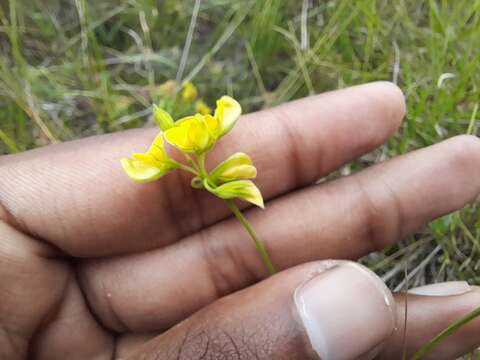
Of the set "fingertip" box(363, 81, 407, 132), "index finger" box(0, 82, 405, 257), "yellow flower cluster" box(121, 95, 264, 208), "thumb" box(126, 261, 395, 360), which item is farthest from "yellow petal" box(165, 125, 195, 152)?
"fingertip" box(363, 81, 407, 132)

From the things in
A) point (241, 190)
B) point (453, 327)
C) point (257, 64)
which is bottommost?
point (453, 327)

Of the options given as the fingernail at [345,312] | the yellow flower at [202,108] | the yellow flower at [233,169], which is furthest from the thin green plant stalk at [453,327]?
the yellow flower at [202,108]

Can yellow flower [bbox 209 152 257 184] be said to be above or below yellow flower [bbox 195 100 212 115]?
below

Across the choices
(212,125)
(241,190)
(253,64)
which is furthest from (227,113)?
(253,64)

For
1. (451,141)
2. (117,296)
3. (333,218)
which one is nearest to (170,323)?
(117,296)

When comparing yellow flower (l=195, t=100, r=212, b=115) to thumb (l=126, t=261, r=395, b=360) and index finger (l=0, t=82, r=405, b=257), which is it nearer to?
index finger (l=0, t=82, r=405, b=257)

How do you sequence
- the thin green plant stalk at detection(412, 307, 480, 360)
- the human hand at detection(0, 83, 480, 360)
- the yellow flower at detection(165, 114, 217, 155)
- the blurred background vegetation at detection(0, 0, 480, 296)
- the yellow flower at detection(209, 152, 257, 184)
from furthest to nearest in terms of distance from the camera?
the blurred background vegetation at detection(0, 0, 480, 296) → the human hand at detection(0, 83, 480, 360) → the yellow flower at detection(209, 152, 257, 184) → the yellow flower at detection(165, 114, 217, 155) → the thin green plant stalk at detection(412, 307, 480, 360)

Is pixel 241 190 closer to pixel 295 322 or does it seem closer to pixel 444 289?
pixel 295 322
